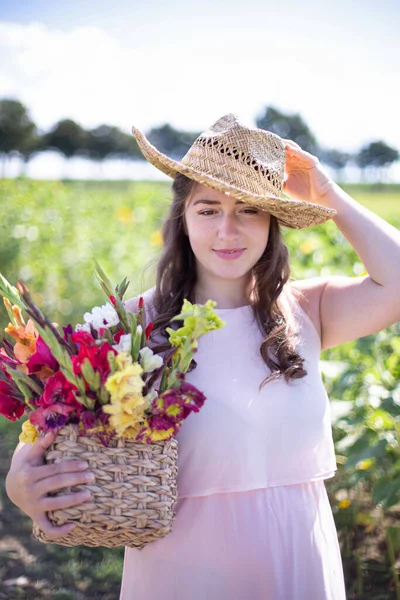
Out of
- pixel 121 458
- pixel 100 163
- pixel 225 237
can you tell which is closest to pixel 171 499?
pixel 121 458

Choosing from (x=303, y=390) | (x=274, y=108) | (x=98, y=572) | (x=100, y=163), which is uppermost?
(x=100, y=163)

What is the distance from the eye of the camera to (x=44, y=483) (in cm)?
136

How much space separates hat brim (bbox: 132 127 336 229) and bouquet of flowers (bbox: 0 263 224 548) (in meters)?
0.43

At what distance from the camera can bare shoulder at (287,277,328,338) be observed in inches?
76.0

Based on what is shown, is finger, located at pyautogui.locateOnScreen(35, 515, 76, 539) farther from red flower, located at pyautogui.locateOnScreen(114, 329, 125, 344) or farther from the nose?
the nose

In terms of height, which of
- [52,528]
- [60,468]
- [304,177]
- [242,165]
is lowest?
[52,528]

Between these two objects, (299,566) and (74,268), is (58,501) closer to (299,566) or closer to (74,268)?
(299,566)

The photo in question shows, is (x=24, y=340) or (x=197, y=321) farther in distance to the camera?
(x=24, y=340)

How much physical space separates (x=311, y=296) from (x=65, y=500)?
0.94 m

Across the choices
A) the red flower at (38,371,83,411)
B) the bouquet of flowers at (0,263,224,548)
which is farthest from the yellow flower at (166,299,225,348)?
the red flower at (38,371,83,411)

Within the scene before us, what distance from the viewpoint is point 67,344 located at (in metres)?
1.33

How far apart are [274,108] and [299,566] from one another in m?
34.4

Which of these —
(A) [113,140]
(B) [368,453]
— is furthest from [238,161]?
(A) [113,140]

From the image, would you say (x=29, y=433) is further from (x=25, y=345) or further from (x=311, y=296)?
(x=311, y=296)
